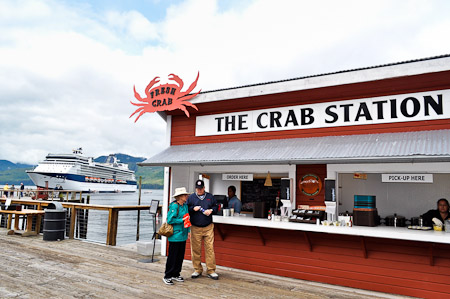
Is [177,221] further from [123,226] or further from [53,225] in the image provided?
[123,226]

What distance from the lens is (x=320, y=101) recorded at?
601cm

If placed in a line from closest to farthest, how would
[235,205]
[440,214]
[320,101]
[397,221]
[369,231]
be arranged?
[369,231], [440,214], [397,221], [320,101], [235,205]

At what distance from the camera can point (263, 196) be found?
825 cm

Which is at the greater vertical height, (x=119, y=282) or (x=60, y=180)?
(x=60, y=180)

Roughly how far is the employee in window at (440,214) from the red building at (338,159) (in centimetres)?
36

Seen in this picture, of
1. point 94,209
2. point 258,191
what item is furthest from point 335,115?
point 94,209


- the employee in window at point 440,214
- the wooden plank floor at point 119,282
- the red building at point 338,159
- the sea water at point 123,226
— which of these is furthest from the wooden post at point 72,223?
the employee in window at point 440,214

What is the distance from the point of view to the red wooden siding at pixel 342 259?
15.7ft

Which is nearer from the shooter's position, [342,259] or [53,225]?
[342,259]

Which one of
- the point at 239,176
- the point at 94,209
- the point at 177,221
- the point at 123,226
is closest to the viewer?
the point at 177,221

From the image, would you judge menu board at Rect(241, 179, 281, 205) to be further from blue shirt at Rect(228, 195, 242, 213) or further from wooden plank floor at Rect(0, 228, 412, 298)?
wooden plank floor at Rect(0, 228, 412, 298)

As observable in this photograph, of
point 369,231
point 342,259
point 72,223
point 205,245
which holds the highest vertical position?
point 369,231

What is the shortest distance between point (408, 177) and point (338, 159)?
1227 mm

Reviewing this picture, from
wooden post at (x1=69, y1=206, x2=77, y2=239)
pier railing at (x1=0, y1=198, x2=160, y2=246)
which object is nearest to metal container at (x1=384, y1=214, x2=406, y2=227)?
pier railing at (x1=0, y1=198, x2=160, y2=246)
